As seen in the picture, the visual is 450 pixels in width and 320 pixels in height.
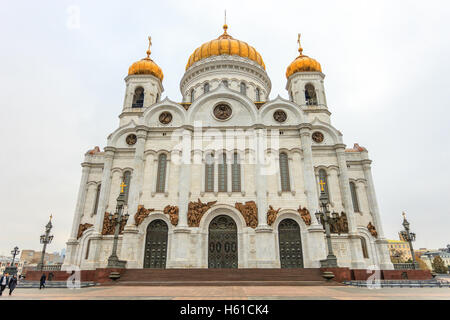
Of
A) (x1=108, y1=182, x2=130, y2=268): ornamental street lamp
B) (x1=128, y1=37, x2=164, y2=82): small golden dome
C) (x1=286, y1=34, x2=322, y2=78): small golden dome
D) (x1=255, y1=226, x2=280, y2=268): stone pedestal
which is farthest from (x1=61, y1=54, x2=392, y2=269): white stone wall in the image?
(x1=128, y1=37, x2=164, y2=82): small golden dome

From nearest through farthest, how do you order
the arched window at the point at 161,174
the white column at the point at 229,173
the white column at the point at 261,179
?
the white column at the point at 261,179
the white column at the point at 229,173
the arched window at the point at 161,174

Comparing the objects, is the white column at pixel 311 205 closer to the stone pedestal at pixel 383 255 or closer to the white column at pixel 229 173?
the stone pedestal at pixel 383 255

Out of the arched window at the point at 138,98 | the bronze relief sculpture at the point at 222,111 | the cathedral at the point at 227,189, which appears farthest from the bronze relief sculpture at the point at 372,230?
the arched window at the point at 138,98

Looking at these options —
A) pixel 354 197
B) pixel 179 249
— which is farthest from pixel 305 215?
pixel 179 249

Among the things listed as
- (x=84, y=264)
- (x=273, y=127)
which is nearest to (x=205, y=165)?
(x=273, y=127)

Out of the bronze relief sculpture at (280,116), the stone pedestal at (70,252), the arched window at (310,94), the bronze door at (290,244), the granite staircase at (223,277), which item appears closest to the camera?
the granite staircase at (223,277)

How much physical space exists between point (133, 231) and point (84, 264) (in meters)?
4.77

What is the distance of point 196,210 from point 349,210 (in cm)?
1112

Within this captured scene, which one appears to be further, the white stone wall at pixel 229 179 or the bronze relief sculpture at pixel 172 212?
the bronze relief sculpture at pixel 172 212

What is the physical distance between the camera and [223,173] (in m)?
19.9

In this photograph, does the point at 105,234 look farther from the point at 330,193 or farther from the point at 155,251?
the point at 330,193

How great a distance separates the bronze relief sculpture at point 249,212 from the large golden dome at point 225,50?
16482 mm

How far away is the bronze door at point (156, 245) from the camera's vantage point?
701 inches

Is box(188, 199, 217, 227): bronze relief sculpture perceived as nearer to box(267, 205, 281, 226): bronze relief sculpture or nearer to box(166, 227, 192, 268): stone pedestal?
box(166, 227, 192, 268): stone pedestal
